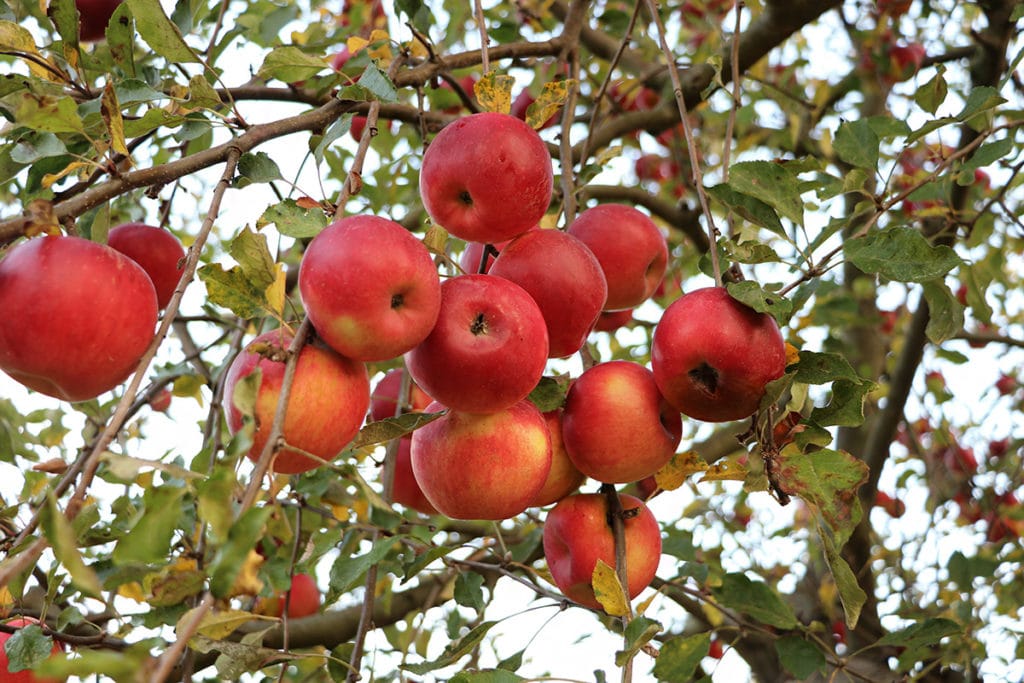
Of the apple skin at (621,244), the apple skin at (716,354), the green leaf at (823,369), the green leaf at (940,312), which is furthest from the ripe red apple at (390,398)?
the green leaf at (940,312)

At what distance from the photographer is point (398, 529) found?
1594 millimetres

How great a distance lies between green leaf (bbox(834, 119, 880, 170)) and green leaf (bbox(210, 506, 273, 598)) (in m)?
1.09

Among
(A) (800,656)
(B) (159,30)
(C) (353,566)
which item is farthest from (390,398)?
(A) (800,656)

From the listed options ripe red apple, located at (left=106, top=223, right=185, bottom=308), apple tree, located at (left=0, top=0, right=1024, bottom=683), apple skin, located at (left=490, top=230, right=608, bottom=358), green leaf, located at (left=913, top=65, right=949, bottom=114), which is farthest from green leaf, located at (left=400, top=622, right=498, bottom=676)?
green leaf, located at (left=913, top=65, right=949, bottom=114)

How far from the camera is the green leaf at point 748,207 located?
1.14 meters

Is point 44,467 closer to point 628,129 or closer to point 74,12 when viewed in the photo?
point 74,12

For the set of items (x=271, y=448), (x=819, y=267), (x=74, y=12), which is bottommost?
(x=271, y=448)

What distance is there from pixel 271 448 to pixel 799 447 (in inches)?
23.7

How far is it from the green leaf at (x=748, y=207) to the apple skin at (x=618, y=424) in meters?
0.25

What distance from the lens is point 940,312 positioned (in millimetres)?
1311

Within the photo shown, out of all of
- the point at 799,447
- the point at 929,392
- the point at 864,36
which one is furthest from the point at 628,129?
the point at 929,392

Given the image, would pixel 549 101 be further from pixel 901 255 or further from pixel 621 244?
pixel 901 255

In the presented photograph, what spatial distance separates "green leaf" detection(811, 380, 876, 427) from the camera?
1.01m

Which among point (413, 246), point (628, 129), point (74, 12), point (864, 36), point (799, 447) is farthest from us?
point (864, 36)
